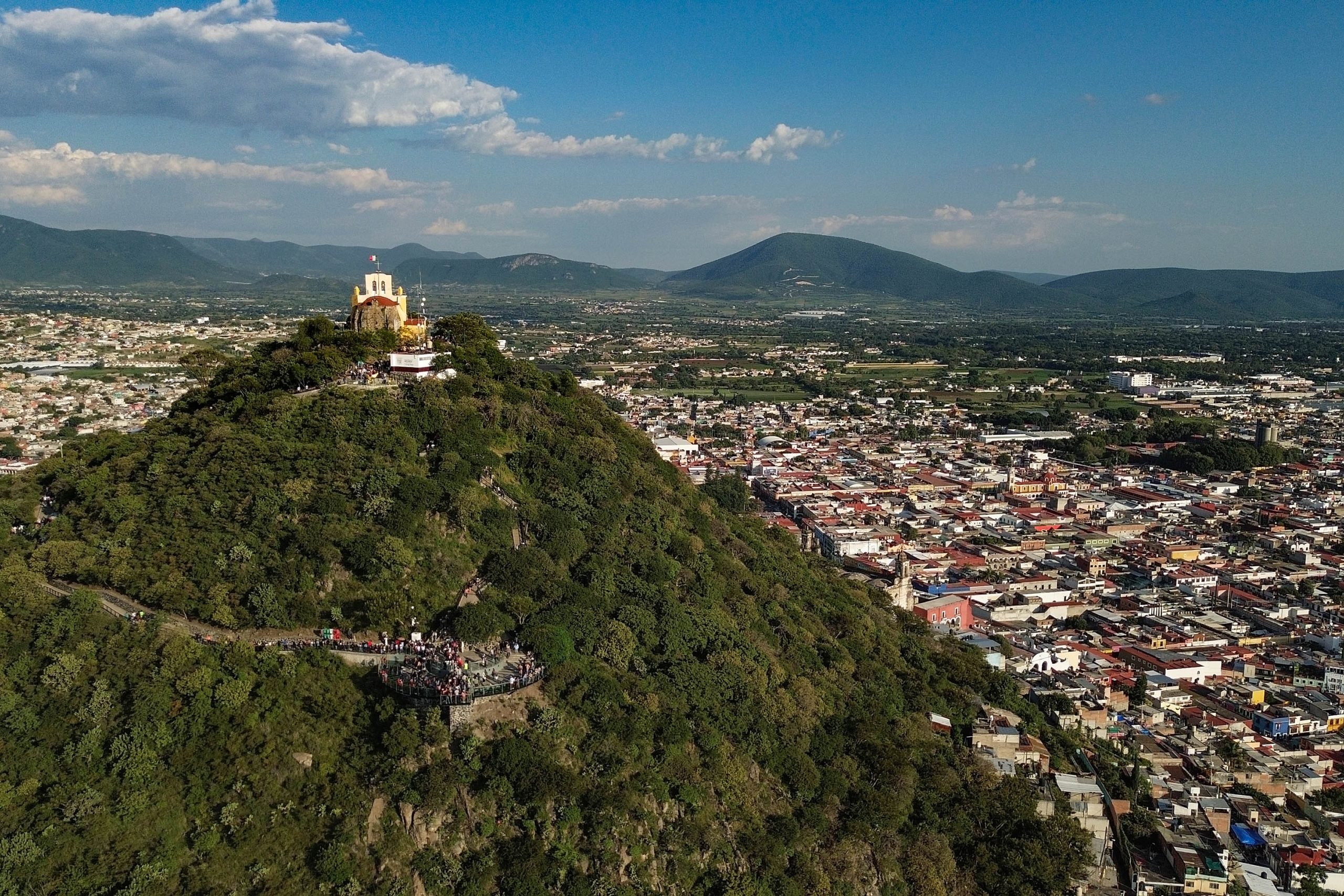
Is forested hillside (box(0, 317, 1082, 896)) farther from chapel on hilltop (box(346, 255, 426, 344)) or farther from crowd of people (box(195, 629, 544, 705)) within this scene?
chapel on hilltop (box(346, 255, 426, 344))

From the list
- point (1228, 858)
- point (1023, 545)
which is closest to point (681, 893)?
point (1228, 858)

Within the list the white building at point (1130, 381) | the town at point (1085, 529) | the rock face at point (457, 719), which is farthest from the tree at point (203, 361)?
the white building at point (1130, 381)

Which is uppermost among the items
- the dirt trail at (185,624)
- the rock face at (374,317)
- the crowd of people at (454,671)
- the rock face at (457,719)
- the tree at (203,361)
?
the rock face at (374,317)

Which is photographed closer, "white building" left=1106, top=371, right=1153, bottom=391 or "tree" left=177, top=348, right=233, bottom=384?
"tree" left=177, top=348, right=233, bottom=384

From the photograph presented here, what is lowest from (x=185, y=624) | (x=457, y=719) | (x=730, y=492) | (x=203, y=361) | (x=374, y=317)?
(x=730, y=492)

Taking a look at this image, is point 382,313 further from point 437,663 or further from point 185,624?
point 437,663

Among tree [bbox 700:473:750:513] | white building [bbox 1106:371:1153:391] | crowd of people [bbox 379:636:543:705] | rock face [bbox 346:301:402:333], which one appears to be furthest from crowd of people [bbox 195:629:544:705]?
white building [bbox 1106:371:1153:391]

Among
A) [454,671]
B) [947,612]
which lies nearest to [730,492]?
[947,612]

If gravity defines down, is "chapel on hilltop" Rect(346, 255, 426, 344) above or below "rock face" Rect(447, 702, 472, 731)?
above

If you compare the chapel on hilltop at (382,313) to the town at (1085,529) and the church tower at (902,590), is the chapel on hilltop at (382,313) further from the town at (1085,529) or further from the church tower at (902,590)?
the church tower at (902,590)
